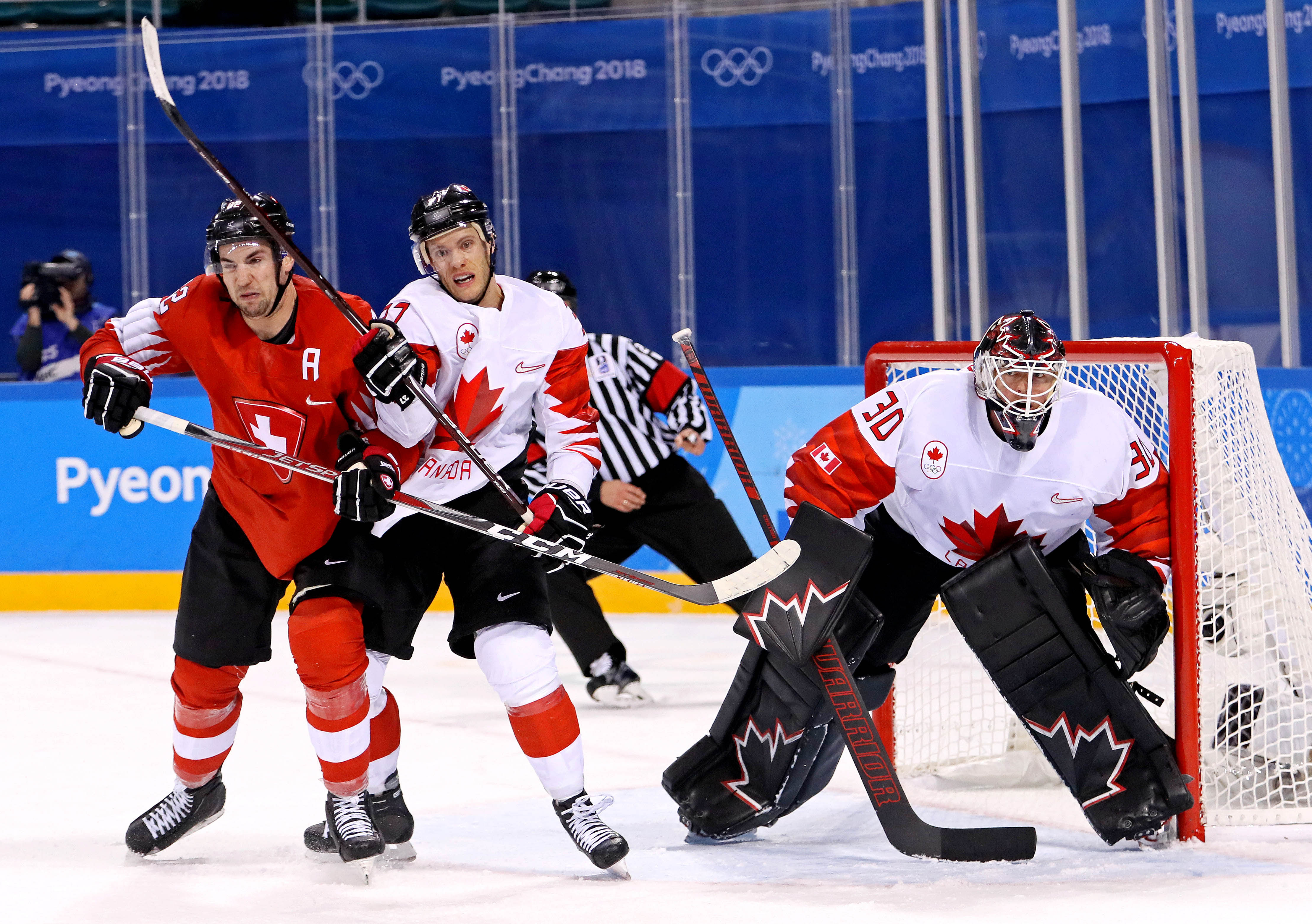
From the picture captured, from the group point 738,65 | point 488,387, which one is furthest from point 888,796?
point 738,65

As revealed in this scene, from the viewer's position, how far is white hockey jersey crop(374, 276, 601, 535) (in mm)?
2391

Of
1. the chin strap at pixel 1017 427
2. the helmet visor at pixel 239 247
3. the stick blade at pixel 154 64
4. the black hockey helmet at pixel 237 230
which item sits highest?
the stick blade at pixel 154 64

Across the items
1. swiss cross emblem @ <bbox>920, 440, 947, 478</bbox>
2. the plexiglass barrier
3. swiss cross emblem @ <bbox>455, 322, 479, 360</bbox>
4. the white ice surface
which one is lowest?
the white ice surface

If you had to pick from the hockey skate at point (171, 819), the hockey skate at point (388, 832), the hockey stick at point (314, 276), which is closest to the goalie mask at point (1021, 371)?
the hockey stick at point (314, 276)

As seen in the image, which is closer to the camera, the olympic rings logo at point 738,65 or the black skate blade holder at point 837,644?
the black skate blade holder at point 837,644

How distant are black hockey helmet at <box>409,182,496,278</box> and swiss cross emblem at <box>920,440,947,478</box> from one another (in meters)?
0.75

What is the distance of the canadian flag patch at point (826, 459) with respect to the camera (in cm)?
257

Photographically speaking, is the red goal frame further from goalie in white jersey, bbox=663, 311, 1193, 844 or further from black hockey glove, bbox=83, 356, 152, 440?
black hockey glove, bbox=83, 356, 152, 440

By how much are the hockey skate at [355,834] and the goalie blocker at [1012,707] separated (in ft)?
1.77

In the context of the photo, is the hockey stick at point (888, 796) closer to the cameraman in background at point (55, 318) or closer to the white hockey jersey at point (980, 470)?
the white hockey jersey at point (980, 470)

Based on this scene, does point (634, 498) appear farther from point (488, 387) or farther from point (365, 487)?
point (365, 487)

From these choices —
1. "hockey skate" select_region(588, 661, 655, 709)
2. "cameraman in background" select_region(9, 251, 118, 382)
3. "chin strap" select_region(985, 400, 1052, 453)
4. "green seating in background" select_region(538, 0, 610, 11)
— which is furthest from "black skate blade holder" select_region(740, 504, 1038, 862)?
"green seating in background" select_region(538, 0, 610, 11)

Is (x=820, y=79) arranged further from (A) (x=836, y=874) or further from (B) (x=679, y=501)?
(A) (x=836, y=874)

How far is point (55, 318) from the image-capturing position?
5719 millimetres
